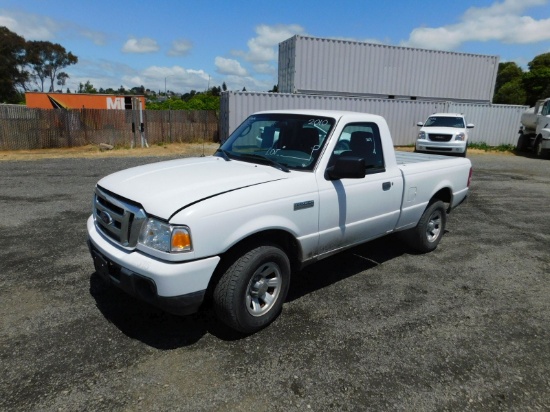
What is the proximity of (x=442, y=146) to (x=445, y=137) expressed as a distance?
1.59 ft

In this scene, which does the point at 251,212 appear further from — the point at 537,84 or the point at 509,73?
the point at 509,73

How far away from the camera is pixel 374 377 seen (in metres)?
2.74

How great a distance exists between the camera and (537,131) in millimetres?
18062

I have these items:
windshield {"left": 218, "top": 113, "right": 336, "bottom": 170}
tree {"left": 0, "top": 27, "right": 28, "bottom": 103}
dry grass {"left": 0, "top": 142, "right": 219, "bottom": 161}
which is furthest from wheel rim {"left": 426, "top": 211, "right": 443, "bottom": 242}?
tree {"left": 0, "top": 27, "right": 28, "bottom": 103}

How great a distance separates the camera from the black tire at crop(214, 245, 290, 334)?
293 centimetres

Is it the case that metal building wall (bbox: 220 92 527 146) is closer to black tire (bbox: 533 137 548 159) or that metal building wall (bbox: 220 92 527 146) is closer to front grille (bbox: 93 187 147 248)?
black tire (bbox: 533 137 548 159)

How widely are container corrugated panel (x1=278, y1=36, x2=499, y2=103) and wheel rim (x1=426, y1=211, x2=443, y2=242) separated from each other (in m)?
16.1

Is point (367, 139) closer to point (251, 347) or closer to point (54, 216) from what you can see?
point (251, 347)

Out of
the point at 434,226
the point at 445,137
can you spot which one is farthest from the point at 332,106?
the point at 434,226

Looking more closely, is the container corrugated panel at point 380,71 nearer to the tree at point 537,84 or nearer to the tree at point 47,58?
the tree at point 537,84

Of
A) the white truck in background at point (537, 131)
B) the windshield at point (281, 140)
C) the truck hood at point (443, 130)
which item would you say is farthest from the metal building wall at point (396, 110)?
the windshield at point (281, 140)

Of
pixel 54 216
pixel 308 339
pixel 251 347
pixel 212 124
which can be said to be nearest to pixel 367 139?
pixel 308 339

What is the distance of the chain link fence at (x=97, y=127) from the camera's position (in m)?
16.1

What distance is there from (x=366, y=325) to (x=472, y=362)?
86cm
